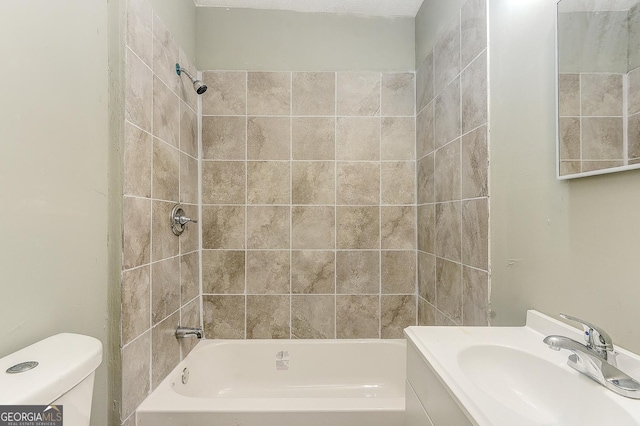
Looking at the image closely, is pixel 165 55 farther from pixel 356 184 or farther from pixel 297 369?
pixel 297 369

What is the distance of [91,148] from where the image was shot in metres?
1.07

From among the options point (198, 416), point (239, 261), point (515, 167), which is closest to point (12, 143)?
point (198, 416)

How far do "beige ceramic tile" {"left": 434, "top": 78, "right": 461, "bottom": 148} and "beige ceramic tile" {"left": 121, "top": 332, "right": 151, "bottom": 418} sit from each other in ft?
5.33

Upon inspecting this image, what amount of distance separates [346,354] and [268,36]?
2.04m

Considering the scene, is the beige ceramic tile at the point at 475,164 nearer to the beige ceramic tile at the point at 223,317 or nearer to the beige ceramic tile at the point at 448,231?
the beige ceramic tile at the point at 448,231

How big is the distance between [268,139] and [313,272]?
0.88 meters

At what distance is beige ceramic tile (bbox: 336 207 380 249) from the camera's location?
80.8 inches

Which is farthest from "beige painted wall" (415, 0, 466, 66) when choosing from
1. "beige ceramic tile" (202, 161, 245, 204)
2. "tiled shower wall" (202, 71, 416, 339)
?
"beige ceramic tile" (202, 161, 245, 204)

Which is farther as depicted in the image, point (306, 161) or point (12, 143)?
point (306, 161)

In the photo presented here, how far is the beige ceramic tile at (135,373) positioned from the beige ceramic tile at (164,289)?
0.39ft

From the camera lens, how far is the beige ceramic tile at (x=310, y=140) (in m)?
2.04

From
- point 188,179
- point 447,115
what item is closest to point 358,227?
point 447,115

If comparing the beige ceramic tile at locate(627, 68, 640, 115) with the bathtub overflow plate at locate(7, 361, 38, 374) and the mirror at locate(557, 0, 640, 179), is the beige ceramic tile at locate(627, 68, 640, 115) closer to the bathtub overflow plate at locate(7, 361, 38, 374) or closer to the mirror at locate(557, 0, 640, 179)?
the mirror at locate(557, 0, 640, 179)

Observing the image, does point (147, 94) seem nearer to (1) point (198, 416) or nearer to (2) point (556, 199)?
(1) point (198, 416)
